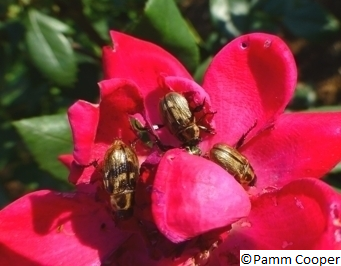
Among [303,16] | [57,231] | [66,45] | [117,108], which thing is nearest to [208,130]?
[117,108]

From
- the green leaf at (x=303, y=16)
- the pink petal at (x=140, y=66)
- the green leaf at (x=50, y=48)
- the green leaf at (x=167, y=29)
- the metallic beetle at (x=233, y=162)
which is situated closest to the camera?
the metallic beetle at (x=233, y=162)

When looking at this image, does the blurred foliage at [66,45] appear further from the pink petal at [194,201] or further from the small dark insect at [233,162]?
the pink petal at [194,201]

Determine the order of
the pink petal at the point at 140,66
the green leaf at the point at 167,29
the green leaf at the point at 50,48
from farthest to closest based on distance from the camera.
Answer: the green leaf at the point at 50,48 → the green leaf at the point at 167,29 → the pink petal at the point at 140,66

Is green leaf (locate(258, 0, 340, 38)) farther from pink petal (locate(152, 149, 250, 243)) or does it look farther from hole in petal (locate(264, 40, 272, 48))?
pink petal (locate(152, 149, 250, 243))

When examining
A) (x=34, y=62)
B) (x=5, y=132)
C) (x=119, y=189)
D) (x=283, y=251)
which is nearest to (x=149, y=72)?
(x=119, y=189)

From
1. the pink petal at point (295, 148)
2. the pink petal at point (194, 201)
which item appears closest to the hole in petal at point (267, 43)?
the pink petal at point (295, 148)

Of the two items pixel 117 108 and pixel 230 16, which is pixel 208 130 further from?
→ pixel 230 16

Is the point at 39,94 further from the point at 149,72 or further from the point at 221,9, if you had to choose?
the point at 149,72
